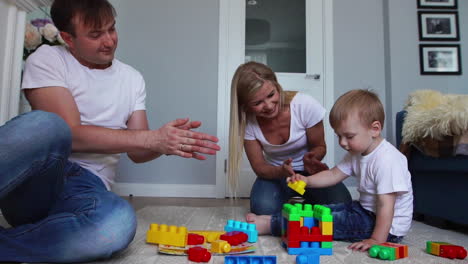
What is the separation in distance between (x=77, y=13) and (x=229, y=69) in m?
1.66

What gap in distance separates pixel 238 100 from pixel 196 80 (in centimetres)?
130

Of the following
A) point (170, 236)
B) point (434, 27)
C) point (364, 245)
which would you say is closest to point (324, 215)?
point (364, 245)

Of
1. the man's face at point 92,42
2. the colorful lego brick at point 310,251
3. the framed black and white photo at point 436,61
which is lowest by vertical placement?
the colorful lego brick at point 310,251

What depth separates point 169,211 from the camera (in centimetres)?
167

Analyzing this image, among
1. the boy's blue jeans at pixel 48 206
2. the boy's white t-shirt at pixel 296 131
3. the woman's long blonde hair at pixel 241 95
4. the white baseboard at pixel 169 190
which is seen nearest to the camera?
the boy's blue jeans at pixel 48 206

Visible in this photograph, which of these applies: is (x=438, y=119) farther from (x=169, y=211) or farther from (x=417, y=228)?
(x=169, y=211)

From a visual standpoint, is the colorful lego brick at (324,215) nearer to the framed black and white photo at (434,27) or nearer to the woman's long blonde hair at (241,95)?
the woman's long blonde hair at (241,95)

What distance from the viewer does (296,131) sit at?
137cm

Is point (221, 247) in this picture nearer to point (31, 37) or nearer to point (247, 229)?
point (247, 229)

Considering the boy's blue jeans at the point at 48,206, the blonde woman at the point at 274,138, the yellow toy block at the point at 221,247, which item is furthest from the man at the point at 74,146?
the blonde woman at the point at 274,138

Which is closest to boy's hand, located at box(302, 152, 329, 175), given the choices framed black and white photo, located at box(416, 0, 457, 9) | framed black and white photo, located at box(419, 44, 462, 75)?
framed black and white photo, located at box(419, 44, 462, 75)

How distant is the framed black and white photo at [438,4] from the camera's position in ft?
8.81

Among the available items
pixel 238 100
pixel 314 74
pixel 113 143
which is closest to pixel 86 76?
pixel 113 143

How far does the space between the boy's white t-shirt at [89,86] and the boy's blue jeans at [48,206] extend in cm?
15
